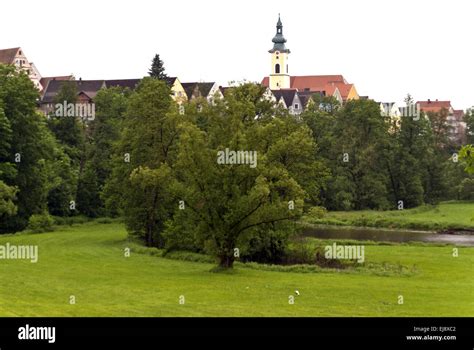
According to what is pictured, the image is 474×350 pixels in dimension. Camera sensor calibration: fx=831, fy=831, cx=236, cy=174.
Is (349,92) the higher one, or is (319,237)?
(349,92)

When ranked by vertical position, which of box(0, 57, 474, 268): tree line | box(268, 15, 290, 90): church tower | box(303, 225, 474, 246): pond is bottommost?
box(303, 225, 474, 246): pond

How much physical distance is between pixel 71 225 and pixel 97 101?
18.4 meters

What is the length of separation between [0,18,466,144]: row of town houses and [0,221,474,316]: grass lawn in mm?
29379

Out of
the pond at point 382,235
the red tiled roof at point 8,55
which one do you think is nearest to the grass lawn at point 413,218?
the pond at point 382,235

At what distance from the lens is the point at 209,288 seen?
29484 mm

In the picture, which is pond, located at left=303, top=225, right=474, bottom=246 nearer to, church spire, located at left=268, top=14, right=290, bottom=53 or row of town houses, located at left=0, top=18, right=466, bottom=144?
row of town houses, located at left=0, top=18, right=466, bottom=144

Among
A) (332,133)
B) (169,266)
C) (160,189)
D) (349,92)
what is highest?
(349,92)

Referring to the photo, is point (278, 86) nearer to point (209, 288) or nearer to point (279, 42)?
point (279, 42)

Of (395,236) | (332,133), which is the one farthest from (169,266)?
(332,133)

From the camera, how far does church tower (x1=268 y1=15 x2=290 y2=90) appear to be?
166125 millimetres

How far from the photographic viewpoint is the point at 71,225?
207 ft

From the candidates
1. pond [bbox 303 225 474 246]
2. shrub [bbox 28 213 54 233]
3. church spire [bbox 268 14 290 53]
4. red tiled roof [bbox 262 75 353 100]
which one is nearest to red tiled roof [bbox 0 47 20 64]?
shrub [bbox 28 213 54 233]
